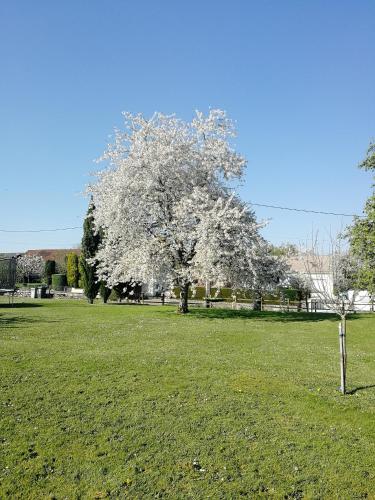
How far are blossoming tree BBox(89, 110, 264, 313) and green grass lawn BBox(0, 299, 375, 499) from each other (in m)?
9.54

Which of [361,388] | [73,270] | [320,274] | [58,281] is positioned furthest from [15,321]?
[58,281]

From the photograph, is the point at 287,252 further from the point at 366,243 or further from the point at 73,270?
the point at 73,270

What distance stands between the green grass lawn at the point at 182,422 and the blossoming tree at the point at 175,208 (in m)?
9.54

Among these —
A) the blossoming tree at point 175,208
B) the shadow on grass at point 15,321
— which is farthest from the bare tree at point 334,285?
the shadow on grass at point 15,321

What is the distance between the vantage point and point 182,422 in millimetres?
7117

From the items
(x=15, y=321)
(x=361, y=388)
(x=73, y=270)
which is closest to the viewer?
(x=361, y=388)

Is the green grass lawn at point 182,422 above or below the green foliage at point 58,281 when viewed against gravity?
below

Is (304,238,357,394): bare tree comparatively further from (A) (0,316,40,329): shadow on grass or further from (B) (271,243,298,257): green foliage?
(A) (0,316,40,329): shadow on grass

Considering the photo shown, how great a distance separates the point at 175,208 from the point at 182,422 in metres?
17.5

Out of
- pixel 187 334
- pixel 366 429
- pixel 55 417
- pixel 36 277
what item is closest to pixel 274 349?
pixel 187 334

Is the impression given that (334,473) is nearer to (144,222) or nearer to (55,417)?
(55,417)

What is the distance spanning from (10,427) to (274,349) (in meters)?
8.95

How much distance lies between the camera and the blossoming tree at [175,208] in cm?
2288

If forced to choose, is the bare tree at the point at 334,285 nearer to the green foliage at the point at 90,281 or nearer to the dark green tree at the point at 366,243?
the dark green tree at the point at 366,243
